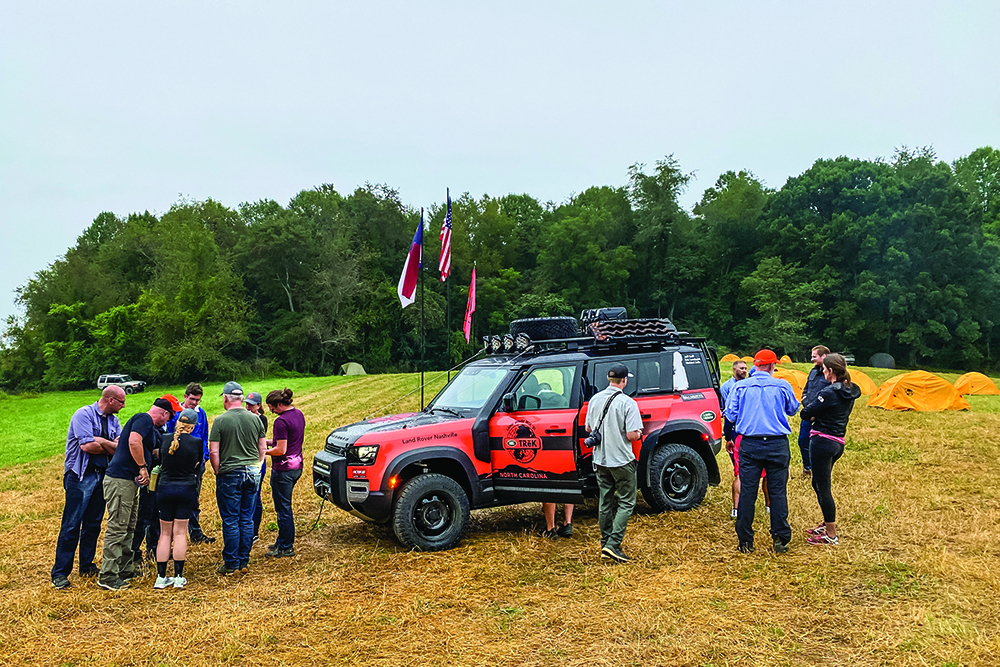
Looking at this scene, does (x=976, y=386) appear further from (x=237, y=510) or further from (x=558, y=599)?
(x=237, y=510)

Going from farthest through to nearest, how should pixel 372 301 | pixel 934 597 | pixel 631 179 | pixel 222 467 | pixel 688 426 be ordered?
pixel 631 179 → pixel 372 301 → pixel 688 426 → pixel 222 467 → pixel 934 597

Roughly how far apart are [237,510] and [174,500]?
2.00 feet

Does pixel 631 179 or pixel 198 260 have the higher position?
pixel 631 179

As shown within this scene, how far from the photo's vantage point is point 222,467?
6398mm

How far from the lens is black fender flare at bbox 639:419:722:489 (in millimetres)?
8102

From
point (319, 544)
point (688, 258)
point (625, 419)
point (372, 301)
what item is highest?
point (688, 258)

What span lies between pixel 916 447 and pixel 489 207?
51.3 meters

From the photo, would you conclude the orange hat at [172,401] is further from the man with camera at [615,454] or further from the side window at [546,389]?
the man with camera at [615,454]

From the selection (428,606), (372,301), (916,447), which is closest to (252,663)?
(428,606)

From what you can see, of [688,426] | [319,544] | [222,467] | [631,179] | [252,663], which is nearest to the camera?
[252,663]

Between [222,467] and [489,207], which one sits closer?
[222,467]

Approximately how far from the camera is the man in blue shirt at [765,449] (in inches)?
259

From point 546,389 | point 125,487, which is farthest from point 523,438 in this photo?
point 125,487

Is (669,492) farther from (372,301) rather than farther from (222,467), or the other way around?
(372,301)
